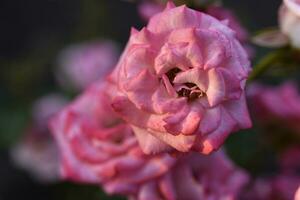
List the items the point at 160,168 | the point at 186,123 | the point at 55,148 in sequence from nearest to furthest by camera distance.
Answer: the point at 186,123 < the point at 160,168 < the point at 55,148

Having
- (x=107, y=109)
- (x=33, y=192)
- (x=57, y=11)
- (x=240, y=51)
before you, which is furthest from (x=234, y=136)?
(x=57, y=11)

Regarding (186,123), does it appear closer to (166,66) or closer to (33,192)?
(166,66)

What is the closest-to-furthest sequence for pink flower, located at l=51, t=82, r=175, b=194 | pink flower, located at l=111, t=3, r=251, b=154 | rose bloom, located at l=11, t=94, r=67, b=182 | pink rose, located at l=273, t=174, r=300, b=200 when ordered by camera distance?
pink flower, located at l=111, t=3, r=251, b=154 < pink flower, located at l=51, t=82, r=175, b=194 < pink rose, located at l=273, t=174, r=300, b=200 < rose bloom, located at l=11, t=94, r=67, b=182

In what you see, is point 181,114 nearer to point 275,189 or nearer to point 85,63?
point 275,189

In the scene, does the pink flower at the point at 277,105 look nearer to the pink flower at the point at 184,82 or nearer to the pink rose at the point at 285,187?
the pink rose at the point at 285,187

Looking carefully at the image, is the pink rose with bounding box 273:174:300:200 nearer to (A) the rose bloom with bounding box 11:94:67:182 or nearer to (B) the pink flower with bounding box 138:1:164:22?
(B) the pink flower with bounding box 138:1:164:22

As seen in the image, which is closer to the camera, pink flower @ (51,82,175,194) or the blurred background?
pink flower @ (51,82,175,194)

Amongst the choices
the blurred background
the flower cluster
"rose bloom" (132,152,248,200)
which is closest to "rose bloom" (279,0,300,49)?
the flower cluster
